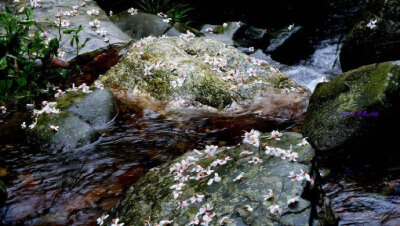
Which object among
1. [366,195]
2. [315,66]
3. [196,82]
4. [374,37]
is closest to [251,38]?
[315,66]

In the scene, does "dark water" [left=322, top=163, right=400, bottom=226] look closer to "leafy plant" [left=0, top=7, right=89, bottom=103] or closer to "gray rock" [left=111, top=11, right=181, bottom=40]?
"leafy plant" [left=0, top=7, right=89, bottom=103]

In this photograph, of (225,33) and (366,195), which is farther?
(225,33)

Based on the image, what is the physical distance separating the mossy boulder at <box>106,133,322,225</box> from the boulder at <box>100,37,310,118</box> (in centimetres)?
261

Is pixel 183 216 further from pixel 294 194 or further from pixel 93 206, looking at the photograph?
pixel 93 206

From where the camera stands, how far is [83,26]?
27.9ft

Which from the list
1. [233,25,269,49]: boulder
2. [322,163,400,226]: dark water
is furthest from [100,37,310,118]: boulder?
[233,25,269,49]: boulder

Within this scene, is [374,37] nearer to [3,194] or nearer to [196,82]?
[196,82]

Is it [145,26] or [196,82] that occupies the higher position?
[145,26]

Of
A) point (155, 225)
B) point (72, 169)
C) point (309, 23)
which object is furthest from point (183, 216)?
point (309, 23)

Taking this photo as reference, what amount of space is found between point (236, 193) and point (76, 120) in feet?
10.2

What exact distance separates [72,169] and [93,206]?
33.6 inches

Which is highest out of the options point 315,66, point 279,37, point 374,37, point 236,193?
point 374,37

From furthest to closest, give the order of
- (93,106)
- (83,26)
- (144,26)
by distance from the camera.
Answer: (144,26)
(83,26)
(93,106)

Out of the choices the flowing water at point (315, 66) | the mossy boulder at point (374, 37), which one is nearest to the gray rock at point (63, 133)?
the flowing water at point (315, 66)
